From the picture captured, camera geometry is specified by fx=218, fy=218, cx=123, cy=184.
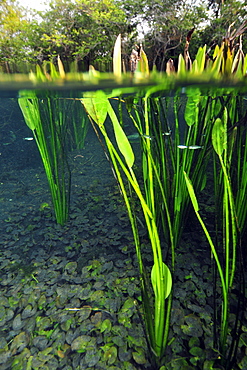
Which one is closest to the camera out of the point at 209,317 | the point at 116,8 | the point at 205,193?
the point at 209,317

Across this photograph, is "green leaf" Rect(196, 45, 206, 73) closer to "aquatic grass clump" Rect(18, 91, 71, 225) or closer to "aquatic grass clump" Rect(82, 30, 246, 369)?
"aquatic grass clump" Rect(82, 30, 246, 369)

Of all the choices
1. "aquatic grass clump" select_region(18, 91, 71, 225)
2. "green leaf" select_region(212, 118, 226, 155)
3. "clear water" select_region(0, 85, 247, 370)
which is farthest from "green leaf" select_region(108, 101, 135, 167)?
"aquatic grass clump" select_region(18, 91, 71, 225)

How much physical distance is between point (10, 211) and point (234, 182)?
1851mm

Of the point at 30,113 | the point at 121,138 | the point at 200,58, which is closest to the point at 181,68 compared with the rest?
the point at 200,58

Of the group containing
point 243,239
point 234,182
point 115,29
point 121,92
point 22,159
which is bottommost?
point 22,159

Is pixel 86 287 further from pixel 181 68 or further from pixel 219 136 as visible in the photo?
pixel 181 68

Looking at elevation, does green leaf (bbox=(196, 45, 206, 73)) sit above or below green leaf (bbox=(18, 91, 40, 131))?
above

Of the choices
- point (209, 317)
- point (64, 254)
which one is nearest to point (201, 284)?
point (209, 317)

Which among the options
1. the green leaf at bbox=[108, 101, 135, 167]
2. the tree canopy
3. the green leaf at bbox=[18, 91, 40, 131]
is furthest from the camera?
the tree canopy

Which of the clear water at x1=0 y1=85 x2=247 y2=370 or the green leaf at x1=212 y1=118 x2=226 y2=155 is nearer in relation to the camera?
the green leaf at x1=212 y1=118 x2=226 y2=155

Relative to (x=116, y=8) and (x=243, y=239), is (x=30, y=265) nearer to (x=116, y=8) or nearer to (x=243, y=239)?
(x=243, y=239)

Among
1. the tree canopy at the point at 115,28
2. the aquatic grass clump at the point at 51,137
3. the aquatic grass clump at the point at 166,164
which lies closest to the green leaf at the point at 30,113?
the aquatic grass clump at the point at 51,137

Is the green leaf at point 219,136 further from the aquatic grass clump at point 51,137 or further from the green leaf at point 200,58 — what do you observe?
the aquatic grass clump at point 51,137

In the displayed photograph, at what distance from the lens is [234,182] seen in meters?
1.14
